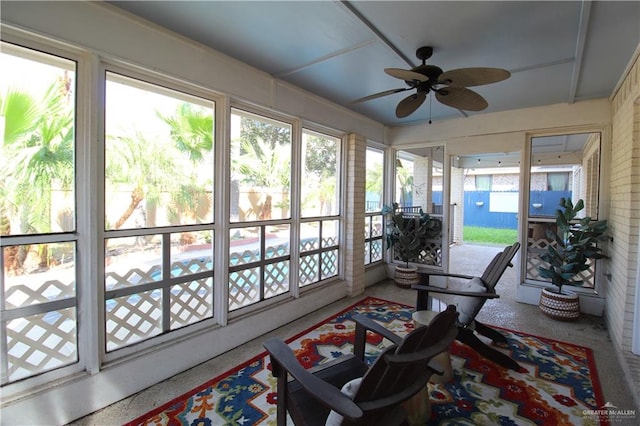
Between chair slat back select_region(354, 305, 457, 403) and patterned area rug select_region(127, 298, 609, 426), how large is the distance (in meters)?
0.87

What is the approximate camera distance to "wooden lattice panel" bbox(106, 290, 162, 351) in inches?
83.6

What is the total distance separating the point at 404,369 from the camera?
4.10 feet

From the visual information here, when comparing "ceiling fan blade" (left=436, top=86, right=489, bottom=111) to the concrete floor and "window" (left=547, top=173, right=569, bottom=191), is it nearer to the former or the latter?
the concrete floor

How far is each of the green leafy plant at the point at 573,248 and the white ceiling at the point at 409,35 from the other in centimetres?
145

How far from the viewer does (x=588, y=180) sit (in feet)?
13.6

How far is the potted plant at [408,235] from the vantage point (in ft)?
15.5

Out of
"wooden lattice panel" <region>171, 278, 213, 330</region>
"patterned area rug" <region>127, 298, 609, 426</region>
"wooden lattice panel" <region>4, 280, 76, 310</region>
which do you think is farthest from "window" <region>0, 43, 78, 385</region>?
"patterned area rug" <region>127, 298, 609, 426</region>

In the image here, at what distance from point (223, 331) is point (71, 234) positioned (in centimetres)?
141

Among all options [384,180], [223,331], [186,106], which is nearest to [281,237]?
[223,331]

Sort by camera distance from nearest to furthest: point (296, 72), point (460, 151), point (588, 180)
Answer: point (296, 72), point (588, 180), point (460, 151)

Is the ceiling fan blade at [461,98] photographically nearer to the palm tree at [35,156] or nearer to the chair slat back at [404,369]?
the chair slat back at [404,369]

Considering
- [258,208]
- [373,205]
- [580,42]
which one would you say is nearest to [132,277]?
[258,208]

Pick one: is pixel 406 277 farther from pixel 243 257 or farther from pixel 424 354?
pixel 424 354

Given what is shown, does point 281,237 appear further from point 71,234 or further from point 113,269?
point 71,234
